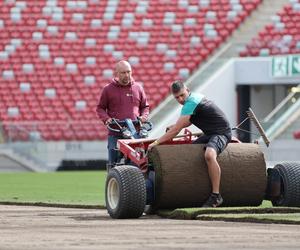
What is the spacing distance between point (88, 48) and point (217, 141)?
26721mm

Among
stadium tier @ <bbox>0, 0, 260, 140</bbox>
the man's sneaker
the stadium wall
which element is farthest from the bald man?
stadium tier @ <bbox>0, 0, 260, 140</bbox>

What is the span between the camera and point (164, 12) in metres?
42.5

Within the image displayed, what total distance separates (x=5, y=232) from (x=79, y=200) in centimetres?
768

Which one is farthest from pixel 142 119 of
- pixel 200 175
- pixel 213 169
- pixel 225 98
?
pixel 225 98

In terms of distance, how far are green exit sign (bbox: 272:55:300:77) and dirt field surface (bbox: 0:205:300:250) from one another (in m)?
23.3

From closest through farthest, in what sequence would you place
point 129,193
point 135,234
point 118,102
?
1. point 135,234
2. point 129,193
3. point 118,102

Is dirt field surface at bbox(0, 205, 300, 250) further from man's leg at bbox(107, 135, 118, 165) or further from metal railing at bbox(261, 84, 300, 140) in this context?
metal railing at bbox(261, 84, 300, 140)

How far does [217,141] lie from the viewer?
15000 mm

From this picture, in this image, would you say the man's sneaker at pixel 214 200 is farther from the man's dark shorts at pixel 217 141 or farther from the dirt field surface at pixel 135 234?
the dirt field surface at pixel 135 234

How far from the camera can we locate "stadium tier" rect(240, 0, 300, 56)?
38219 millimetres

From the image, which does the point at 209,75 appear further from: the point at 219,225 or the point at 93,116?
the point at 219,225

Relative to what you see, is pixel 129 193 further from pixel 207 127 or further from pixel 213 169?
pixel 207 127

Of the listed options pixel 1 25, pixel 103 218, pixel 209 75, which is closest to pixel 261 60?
pixel 209 75

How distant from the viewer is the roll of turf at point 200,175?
14.8 metres
